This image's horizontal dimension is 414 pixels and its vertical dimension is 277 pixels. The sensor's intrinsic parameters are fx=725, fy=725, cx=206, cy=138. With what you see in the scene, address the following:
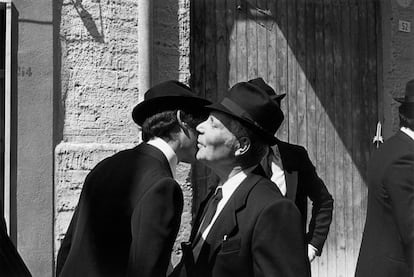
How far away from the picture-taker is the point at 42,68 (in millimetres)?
5426

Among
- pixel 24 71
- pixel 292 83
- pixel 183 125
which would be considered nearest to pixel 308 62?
pixel 292 83

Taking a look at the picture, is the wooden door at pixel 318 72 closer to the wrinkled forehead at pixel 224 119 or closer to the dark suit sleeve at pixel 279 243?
the wrinkled forehead at pixel 224 119

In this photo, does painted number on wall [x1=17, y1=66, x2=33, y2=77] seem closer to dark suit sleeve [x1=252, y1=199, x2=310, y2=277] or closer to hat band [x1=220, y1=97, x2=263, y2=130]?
hat band [x1=220, y1=97, x2=263, y2=130]

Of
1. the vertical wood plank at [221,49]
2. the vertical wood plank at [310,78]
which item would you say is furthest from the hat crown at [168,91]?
the vertical wood plank at [310,78]

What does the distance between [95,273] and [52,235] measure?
8.55 ft

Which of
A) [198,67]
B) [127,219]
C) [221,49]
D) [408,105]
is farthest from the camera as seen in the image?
[221,49]

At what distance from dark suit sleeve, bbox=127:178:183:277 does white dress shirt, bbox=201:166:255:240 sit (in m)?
0.13

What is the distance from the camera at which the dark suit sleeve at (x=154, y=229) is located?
2.73 m

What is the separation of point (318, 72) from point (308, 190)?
2302 millimetres

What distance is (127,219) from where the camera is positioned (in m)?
2.89

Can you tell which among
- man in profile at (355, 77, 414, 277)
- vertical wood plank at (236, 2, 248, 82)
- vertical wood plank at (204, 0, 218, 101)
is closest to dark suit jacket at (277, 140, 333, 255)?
man in profile at (355, 77, 414, 277)

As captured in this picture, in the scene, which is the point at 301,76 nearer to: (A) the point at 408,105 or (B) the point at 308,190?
(B) the point at 308,190

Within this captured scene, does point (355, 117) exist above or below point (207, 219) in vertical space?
above

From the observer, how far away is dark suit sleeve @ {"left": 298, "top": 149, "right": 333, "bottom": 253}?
4.67m
